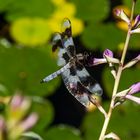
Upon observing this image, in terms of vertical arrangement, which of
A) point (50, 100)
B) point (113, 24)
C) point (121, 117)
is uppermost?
point (113, 24)

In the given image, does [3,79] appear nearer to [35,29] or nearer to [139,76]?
[35,29]

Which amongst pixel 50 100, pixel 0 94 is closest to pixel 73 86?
pixel 0 94

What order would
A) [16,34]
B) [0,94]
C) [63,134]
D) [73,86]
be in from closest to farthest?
[73,86] < [0,94] < [63,134] < [16,34]

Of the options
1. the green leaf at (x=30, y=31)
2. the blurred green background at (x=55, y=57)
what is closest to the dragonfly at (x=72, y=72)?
the blurred green background at (x=55, y=57)

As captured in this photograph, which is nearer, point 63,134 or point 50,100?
point 63,134

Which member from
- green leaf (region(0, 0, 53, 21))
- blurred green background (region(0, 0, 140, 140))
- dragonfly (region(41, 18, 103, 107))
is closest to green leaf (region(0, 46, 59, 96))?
blurred green background (region(0, 0, 140, 140))
